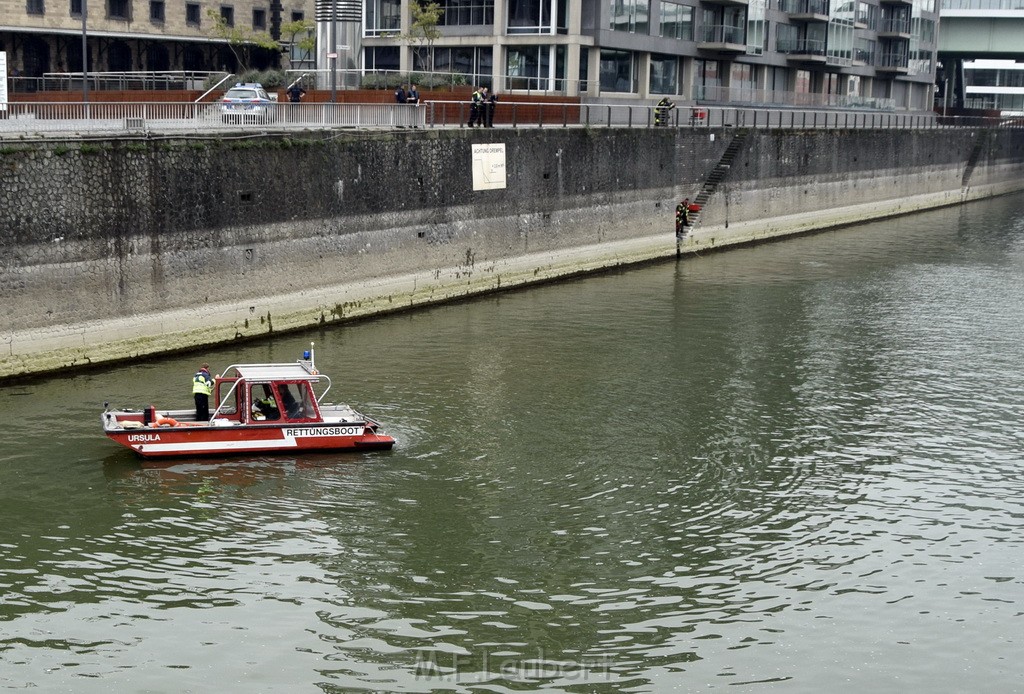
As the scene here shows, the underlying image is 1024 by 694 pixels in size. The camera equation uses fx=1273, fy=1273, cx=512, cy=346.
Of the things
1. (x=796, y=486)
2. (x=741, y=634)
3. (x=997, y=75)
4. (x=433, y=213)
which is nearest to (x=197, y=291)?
(x=433, y=213)

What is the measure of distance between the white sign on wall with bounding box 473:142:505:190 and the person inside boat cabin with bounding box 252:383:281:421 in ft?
63.3

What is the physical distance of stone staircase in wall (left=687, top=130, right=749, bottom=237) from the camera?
2205 inches

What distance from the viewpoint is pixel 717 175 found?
57.8 meters

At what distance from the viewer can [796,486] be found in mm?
23547

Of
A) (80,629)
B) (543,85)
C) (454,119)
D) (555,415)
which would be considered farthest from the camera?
(543,85)

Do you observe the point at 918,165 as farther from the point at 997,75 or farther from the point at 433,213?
the point at 997,75

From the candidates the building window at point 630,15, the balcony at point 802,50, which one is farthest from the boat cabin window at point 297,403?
the balcony at point 802,50

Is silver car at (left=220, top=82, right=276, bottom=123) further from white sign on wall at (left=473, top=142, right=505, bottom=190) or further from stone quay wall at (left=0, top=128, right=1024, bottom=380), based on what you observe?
white sign on wall at (left=473, top=142, right=505, bottom=190)

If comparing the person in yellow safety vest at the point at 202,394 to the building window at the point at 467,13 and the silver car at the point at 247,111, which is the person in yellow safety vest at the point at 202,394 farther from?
the building window at the point at 467,13

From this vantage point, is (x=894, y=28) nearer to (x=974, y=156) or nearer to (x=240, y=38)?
(x=974, y=156)

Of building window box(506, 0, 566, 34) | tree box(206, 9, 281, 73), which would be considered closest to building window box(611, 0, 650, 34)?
building window box(506, 0, 566, 34)

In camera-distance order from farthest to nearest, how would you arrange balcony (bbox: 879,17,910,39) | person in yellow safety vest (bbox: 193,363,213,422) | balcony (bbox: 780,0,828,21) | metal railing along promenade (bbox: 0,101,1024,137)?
1. balcony (bbox: 879,17,910,39)
2. balcony (bbox: 780,0,828,21)
3. metal railing along promenade (bbox: 0,101,1024,137)
4. person in yellow safety vest (bbox: 193,363,213,422)

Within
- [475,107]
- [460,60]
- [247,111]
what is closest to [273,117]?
[247,111]

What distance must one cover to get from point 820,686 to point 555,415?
1251 cm
